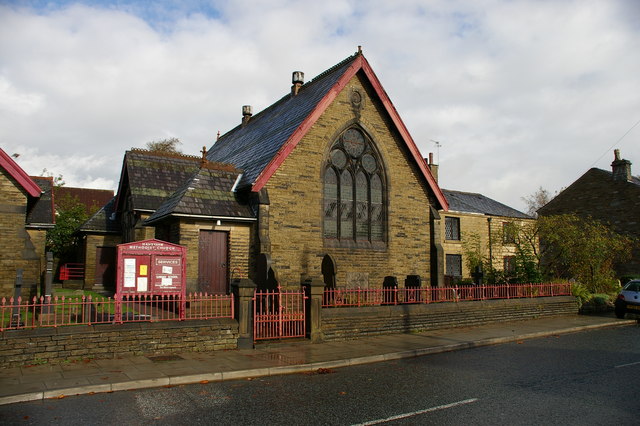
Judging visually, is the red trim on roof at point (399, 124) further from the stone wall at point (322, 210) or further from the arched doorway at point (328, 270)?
the arched doorway at point (328, 270)

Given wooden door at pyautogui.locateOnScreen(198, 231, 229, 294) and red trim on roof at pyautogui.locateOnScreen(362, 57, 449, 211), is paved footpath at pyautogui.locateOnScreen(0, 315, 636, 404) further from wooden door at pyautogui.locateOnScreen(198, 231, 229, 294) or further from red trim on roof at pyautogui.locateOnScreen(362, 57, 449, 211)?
red trim on roof at pyautogui.locateOnScreen(362, 57, 449, 211)

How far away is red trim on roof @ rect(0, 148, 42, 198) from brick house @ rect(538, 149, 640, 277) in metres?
34.4

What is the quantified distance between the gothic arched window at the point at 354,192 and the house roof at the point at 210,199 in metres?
3.62

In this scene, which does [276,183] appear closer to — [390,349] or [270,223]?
[270,223]

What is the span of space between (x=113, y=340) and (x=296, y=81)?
737 inches

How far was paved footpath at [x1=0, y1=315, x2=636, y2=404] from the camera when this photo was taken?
8242mm

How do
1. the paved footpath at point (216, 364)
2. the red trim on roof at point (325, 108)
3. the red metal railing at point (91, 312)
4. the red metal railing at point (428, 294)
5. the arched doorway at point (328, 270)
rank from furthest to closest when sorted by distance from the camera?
the arched doorway at point (328, 270) < the red trim on roof at point (325, 108) < the red metal railing at point (428, 294) < the red metal railing at point (91, 312) < the paved footpath at point (216, 364)

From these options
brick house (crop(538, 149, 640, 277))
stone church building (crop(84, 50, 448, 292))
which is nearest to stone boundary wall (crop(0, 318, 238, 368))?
stone church building (crop(84, 50, 448, 292))

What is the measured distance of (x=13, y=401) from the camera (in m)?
7.49

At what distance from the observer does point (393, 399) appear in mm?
7734

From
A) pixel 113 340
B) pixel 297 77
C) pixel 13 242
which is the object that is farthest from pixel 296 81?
pixel 113 340

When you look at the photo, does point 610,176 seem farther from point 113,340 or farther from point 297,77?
point 113,340

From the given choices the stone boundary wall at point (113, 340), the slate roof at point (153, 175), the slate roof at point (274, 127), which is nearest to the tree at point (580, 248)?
the slate roof at point (274, 127)

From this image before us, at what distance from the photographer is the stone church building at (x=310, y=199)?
1775 centimetres
